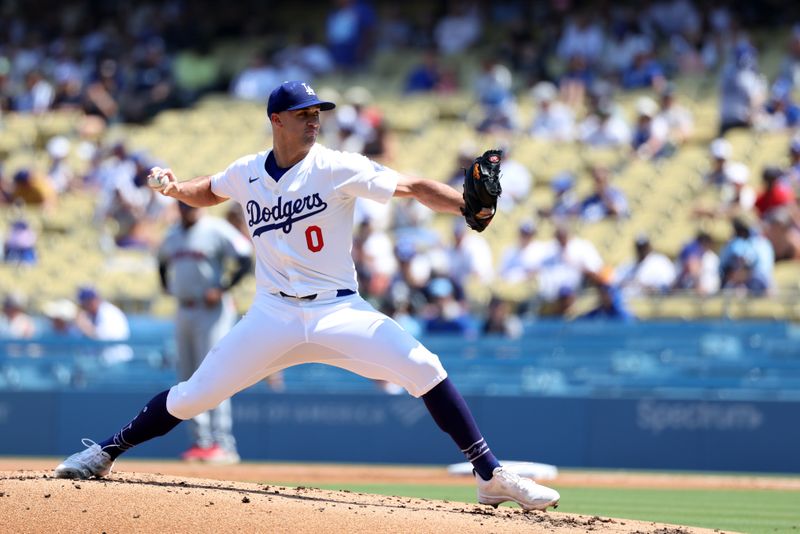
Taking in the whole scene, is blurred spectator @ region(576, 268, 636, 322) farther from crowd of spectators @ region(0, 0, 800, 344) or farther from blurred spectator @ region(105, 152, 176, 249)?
blurred spectator @ region(105, 152, 176, 249)

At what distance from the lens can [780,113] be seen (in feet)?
50.0

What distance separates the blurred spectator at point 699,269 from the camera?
1276cm

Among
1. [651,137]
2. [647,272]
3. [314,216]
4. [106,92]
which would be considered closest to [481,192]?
[314,216]

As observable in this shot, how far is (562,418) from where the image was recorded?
40.7 feet

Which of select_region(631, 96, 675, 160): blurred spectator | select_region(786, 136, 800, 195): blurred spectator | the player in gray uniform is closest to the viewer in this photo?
the player in gray uniform

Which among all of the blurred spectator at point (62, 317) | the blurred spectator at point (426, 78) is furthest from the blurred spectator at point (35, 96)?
the blurred spectator at point (62, 317)

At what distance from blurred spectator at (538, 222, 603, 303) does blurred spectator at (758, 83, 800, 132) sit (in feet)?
9.45

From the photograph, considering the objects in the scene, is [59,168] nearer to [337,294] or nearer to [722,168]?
[722,168]

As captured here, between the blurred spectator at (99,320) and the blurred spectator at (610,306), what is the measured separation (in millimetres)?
4955

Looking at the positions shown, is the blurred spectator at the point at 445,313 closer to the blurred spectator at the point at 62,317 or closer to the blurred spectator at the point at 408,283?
the blurred spectator at the point at 408,283

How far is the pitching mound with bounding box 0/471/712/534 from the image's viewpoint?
5812 millimetres

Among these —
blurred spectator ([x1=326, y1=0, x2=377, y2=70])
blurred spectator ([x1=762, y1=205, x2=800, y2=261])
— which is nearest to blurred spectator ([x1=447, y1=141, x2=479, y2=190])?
blurred spectator ([x1=762, y1=205, x2=800, y2=261])

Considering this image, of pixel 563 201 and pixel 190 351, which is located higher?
pixel 563 201

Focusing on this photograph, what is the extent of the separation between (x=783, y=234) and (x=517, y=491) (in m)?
7.30
